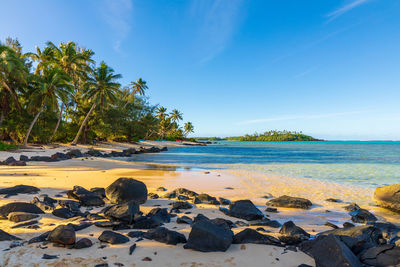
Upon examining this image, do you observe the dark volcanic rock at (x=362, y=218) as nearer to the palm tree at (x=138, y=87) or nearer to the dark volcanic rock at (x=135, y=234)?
the dark volcanic rock at (x=135, y=234)

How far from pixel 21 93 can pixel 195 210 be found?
32.7m

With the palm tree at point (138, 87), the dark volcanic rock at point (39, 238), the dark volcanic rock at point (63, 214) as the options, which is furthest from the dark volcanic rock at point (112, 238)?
the palm tree at point (138, 87)

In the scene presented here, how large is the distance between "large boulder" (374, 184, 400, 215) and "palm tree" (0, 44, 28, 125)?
94.6 ft

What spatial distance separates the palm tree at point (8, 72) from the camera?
2073 centimetres

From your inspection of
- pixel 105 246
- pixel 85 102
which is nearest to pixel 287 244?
pixel 105 246

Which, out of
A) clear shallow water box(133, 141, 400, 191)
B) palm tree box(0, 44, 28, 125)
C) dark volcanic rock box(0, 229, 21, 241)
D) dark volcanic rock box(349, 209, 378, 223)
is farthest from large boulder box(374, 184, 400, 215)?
palm tree box(0, 44, 28, 125)

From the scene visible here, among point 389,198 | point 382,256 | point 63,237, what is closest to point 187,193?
point 63,237

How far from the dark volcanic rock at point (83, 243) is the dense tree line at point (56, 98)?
2437 cm

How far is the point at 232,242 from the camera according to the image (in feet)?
13.3

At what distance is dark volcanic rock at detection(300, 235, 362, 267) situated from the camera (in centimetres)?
314

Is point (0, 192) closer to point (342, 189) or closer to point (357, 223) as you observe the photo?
point (357, 223)

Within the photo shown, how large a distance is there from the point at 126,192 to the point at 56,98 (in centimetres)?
2777

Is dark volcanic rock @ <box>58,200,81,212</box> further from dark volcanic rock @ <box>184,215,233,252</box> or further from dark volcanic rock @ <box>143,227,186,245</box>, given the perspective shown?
dark volcanic rock @ <box>184,215,233,252</box>

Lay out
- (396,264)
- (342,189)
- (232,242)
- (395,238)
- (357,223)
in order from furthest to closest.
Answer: (342,189) → (357,223) → (395,238) → (232,242) → (396,264)
